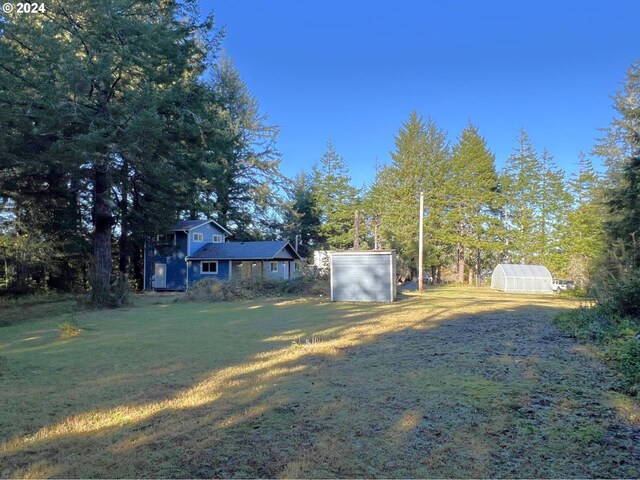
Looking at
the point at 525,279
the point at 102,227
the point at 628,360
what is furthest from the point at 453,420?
the point at 525,279

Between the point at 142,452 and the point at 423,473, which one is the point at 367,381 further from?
the point at 142,452

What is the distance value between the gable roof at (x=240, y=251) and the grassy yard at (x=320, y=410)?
22623 millimetres

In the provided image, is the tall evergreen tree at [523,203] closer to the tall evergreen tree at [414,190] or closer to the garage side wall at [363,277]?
the tall evergreen tree at [414,190]

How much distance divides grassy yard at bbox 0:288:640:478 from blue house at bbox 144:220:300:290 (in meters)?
22.8

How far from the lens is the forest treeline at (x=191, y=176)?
13.9m

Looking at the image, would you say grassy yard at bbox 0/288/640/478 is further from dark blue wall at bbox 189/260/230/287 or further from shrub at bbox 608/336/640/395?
dark blue wall at bbox 189/260/230/287

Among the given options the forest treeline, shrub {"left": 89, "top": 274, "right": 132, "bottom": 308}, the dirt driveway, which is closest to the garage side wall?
the forest treeline

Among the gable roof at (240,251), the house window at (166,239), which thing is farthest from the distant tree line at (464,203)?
the house window at (166,239)

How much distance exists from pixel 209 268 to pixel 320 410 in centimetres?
2843

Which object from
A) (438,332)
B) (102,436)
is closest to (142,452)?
(102,436)

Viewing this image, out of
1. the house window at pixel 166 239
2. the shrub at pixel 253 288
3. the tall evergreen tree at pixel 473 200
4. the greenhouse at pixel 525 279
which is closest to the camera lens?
the shrub at pixel 253 288

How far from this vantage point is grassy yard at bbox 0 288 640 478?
297cm

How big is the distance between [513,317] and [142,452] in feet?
34.6

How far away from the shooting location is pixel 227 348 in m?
7.57
